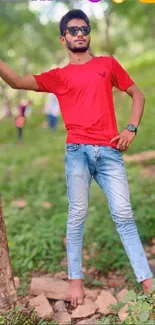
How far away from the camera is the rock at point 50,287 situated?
150 inches

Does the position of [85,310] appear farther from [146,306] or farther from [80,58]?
[80,58]

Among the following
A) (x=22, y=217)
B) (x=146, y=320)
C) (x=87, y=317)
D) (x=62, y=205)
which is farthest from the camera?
(x=62, y=205)

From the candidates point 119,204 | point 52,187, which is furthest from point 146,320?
point 52,187

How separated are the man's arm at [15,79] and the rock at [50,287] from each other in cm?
154

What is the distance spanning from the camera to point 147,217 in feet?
17.1

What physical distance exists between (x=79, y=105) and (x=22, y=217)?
2981mm

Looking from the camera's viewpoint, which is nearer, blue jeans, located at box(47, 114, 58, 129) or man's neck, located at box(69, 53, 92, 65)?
man's neck, located at box(69, 53, 92, 65)

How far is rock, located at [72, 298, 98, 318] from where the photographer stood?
11.5ft

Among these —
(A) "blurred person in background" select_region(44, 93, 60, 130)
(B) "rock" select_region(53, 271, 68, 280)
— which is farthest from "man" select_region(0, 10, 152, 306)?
(A) "blurred person in background" select_region(44, 93, 60, 130)

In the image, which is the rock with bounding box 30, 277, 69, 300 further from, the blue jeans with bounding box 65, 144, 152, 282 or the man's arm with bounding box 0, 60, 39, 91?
the man's arm with bounding box 0, 60, 39, 91

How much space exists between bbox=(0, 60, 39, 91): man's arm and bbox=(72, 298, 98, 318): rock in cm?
154

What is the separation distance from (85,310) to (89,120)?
1.34 metres

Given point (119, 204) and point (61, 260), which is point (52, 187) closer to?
point (61, 260)

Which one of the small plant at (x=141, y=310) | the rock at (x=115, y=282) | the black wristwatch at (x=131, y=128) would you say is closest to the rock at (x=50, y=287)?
the rock at (x=115, y=282)
